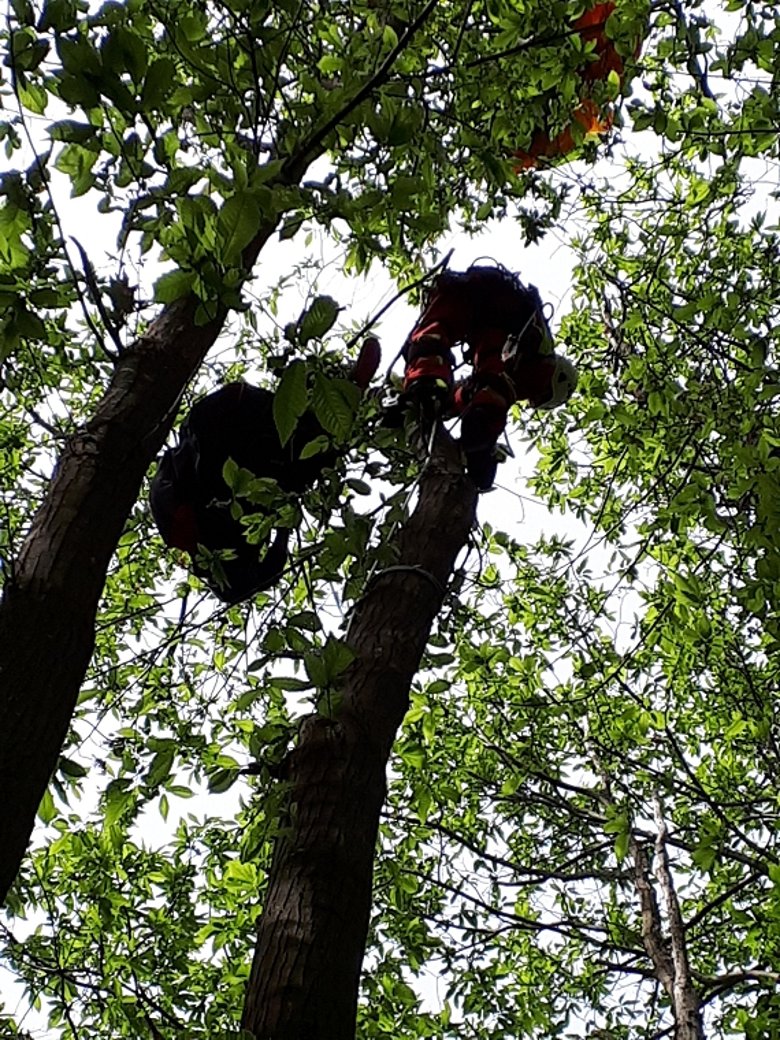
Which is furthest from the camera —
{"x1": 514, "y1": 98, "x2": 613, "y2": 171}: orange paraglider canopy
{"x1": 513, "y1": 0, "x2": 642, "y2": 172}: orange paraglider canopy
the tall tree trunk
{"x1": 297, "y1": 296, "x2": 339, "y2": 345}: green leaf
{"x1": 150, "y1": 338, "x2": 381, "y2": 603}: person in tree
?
{"x1": 514, "y1": 98, "x2": 613, "y2": 171}: orange paraglider canopy

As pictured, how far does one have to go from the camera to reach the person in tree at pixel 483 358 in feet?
10.3

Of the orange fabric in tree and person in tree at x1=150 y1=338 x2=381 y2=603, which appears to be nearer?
person in tree at x1=150 y1=338 x2=381 y2=603

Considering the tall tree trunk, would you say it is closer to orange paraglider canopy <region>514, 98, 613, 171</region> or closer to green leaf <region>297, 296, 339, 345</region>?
green leaf <region>297, 296, 339, 345</region>

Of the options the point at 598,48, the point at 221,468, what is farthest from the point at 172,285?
the point at 598,48

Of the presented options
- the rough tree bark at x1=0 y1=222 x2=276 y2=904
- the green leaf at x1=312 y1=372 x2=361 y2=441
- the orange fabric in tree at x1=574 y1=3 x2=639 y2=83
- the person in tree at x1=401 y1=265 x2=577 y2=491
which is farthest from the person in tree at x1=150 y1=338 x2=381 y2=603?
the green leaf at x1=312 y1=372 x2=361 y2=441

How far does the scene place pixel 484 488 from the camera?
3189 millimetres

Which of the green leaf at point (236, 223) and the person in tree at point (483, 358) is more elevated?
the person in tree at point (483, 358)

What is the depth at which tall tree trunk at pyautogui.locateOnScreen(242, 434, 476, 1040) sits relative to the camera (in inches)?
69.7

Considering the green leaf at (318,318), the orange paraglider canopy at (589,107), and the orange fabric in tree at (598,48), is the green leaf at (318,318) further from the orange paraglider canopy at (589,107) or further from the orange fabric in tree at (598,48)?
the orange fabric in tree at (598,48)

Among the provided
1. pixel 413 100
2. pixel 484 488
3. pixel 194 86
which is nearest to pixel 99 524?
pixel 194 86

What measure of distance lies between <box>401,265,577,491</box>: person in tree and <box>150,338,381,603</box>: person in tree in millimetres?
234

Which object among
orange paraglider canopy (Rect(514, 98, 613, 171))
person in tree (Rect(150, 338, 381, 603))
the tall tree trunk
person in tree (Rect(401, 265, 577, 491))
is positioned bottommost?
the tall tree trunk

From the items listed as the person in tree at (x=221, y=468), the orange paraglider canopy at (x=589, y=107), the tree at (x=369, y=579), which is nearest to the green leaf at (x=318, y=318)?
the tree at (x=369, y=579)

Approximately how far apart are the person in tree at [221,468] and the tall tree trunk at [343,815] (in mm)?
540
